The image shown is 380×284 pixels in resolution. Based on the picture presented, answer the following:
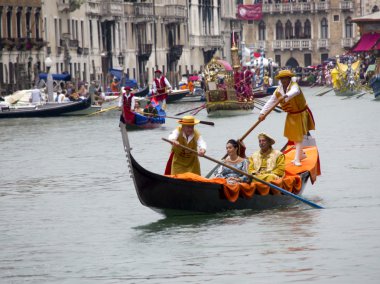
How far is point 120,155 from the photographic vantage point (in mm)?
31859

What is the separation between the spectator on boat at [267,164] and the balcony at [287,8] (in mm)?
87702

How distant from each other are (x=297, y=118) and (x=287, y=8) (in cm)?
8591

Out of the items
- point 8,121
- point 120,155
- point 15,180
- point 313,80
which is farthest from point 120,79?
point 15,180

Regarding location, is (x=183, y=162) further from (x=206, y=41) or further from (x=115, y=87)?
(x=206, y=41)

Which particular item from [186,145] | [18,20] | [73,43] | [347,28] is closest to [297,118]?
[186,145]

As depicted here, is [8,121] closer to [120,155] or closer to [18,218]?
[120,155]

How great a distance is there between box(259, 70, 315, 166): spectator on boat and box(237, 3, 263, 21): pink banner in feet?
259

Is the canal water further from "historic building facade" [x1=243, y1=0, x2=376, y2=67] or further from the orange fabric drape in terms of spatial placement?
"historic building facade" [x1=243, y1=0, x2=376, y2=67]

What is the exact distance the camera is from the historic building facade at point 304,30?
107m

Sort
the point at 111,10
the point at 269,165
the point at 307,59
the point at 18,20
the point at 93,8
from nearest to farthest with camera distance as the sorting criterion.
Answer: the point at 269,165
the point at 18,20
the point at 93,8
the point at 111,10
the point at 307,59

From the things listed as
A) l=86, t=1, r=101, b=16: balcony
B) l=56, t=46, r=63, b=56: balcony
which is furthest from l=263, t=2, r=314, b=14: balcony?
l=56, t=46, r=63, b=56: balcony

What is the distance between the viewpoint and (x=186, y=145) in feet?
63.2

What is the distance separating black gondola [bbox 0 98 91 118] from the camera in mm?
47750

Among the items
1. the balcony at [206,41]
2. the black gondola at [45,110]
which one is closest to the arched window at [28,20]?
the black gondola at [45,110]
